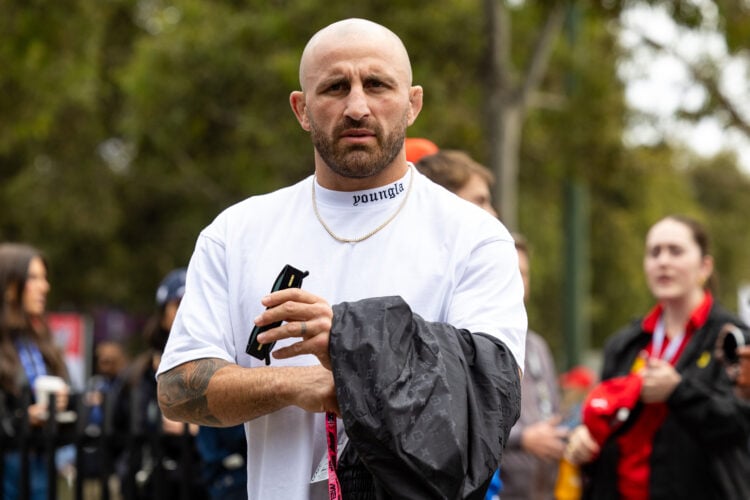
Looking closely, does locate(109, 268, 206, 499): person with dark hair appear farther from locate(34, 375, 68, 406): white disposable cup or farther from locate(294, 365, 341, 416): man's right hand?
locate(294, 365, 341, 416): man's right hand

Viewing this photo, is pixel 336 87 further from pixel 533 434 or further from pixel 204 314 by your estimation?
pixel 533 434

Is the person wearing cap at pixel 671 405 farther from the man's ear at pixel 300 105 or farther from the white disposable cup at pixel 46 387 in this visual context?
the man's ear at pixel 300 105

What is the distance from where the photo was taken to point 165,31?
15344 millimetres

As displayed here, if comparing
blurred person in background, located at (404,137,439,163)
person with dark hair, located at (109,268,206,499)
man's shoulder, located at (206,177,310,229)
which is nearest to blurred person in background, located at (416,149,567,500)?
blurred person in background, located at (404,137,439,163)

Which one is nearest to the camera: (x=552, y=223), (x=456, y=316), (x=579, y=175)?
(x=456, y=316)

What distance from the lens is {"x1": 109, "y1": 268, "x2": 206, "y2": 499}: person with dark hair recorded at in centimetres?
566

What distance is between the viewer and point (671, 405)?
517 centimetres

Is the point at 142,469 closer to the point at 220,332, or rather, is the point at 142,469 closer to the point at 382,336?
the point at 220,332

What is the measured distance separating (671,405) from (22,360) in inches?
128

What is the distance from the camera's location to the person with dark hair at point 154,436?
Result: 5660mm

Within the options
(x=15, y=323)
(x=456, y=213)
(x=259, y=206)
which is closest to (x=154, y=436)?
(x=15, y=323)

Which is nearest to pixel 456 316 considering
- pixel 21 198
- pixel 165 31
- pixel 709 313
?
pixel 709 313

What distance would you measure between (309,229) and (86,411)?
3394 mm

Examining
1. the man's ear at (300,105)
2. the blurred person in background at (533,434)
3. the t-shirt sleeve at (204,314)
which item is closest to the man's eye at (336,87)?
the man's ear at (300,105)
